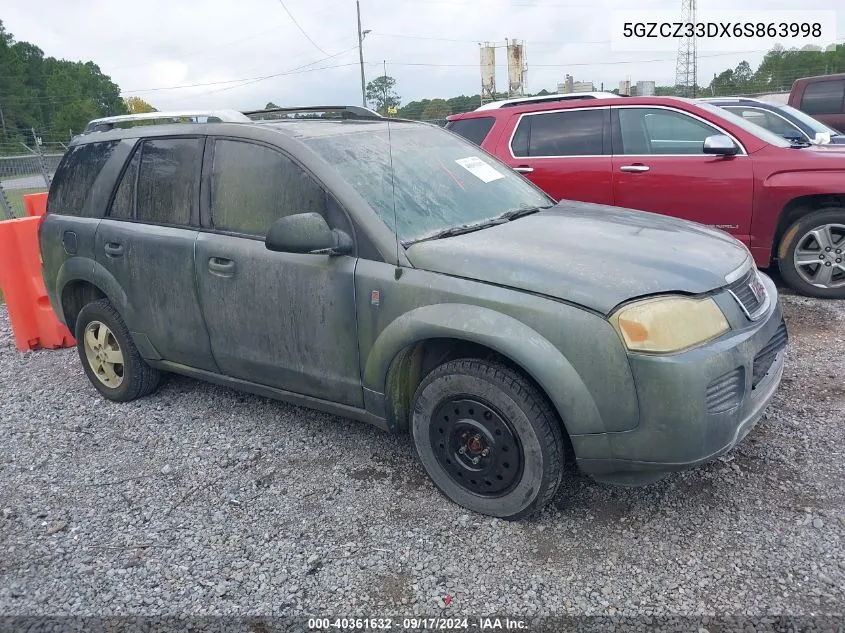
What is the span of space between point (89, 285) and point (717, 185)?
507cm

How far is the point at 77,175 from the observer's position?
14.8 feet

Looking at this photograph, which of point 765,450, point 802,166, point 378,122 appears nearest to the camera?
point 765,450

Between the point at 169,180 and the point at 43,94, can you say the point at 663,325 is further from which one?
the point at 43,94

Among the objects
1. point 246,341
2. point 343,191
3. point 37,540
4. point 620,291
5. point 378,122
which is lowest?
point 37,540

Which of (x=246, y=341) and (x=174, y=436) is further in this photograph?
A: (x=174, y=436)

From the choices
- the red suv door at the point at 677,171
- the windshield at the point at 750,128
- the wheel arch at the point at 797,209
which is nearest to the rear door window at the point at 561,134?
the red suv door at the point at 677,171

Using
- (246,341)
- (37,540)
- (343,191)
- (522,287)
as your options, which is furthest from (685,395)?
(37,540)

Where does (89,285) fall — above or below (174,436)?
above

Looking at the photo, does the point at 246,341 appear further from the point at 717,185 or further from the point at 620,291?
the point at 717,185

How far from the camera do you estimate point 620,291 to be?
105 inches

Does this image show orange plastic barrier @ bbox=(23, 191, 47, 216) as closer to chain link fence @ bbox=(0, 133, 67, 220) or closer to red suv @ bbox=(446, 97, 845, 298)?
red suv @ bbox=(446, 97, 845, 298)

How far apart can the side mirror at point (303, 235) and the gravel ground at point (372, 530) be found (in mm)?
1192

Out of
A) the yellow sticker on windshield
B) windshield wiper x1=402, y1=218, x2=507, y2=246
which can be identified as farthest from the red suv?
windshield wiper x1=402, y1=218, x2=507, y2=246

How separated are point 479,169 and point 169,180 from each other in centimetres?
177
